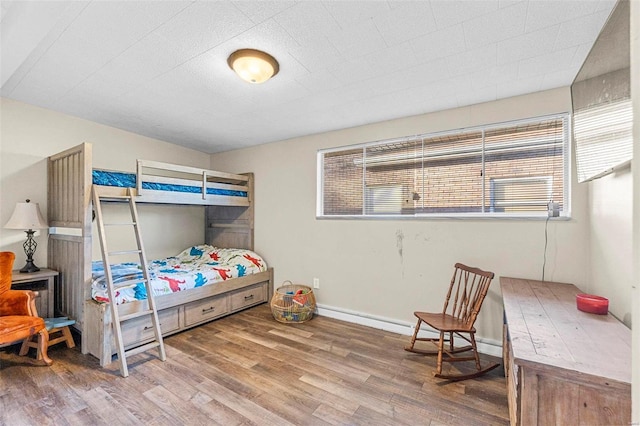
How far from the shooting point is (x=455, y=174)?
9.37ft

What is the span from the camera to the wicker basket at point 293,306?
10.7 feet

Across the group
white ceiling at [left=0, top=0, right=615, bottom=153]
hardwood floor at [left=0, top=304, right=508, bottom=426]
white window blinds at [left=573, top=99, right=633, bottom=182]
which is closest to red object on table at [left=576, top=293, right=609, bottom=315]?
white window blinds at [left=573, top=99, right=633, bottom=182]

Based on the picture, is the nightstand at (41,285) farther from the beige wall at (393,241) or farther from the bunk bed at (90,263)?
the beige wall at (393,241)

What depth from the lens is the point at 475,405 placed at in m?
1.88

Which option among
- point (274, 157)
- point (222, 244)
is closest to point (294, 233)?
point (274, 157)

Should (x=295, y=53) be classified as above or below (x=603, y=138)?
above

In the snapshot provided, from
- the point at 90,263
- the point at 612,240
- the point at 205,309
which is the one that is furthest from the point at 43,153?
the point at 612,240

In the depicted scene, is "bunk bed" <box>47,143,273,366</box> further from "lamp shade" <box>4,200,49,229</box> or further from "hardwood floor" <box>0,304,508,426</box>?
"hardwood floor" <box>0,304,508,426</box>

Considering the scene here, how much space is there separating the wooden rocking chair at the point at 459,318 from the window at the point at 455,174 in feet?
2.12

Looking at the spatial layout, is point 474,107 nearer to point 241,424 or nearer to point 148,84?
point 148,84

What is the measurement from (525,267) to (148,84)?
3.66 metres

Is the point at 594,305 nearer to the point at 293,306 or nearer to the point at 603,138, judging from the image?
the point at 603,138

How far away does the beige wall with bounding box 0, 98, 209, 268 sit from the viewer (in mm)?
2797

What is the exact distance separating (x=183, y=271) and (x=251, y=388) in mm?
1761
